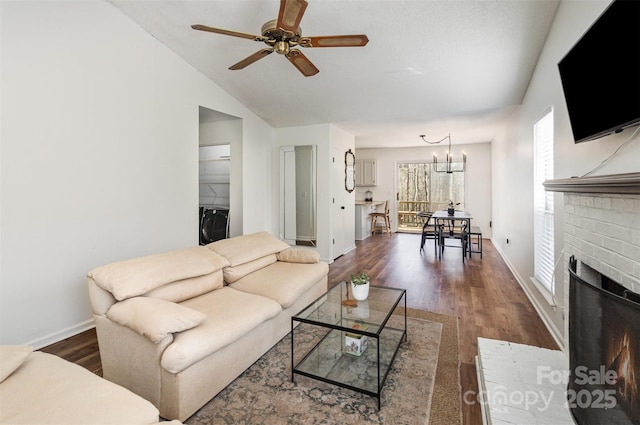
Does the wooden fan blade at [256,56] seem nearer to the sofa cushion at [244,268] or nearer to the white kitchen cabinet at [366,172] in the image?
the sofa cushion at [244,268]

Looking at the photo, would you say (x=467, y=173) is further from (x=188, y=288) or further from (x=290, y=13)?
(x=188, y=288)

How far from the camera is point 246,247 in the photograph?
3.07m

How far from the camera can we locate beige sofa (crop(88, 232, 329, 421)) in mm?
1672

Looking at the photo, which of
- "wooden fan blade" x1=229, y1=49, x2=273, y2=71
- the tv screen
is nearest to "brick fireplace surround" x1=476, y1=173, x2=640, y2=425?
the tv screen

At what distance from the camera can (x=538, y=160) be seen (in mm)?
3271

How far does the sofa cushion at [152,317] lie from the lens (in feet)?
5.41

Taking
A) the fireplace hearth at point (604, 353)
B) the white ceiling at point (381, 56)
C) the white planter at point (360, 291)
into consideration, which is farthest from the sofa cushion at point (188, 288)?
the white ceiling at point (381, 56)

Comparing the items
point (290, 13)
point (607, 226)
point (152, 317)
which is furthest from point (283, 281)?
point (607, 226)

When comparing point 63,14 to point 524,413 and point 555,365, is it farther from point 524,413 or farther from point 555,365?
point 555,365

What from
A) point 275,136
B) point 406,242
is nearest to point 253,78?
point 275,136

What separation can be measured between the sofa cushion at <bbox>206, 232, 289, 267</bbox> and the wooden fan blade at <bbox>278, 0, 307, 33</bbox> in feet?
6.35

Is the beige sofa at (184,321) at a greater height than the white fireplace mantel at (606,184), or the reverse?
the white fireplace mantel at (606,184)

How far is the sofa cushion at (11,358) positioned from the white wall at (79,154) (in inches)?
58.5

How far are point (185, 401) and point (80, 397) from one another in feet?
1.99
